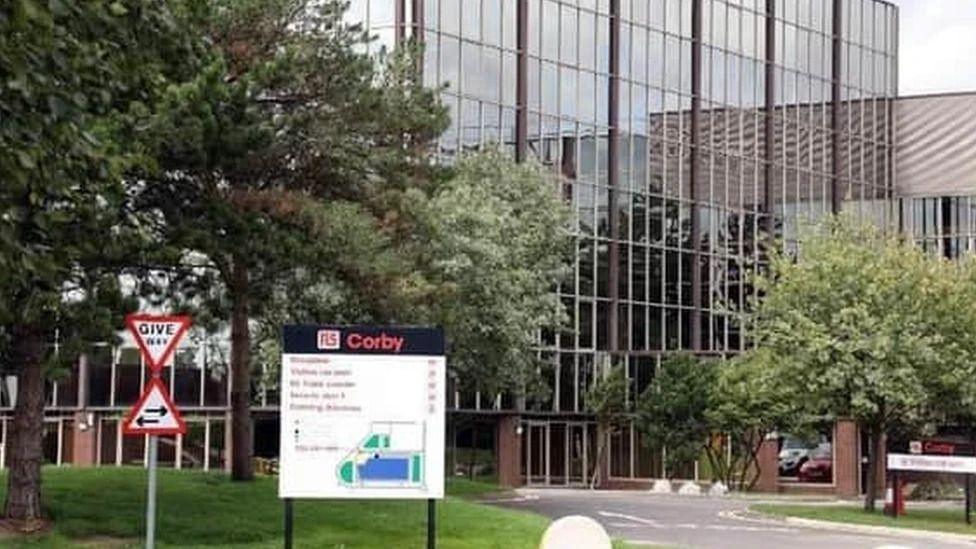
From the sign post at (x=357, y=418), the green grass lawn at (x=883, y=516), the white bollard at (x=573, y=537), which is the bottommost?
the green grass lawn at (x=883, y=516)

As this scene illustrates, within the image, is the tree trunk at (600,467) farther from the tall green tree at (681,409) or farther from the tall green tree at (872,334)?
the tall green tree at (872,334)

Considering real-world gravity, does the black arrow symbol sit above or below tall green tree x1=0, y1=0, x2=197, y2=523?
below

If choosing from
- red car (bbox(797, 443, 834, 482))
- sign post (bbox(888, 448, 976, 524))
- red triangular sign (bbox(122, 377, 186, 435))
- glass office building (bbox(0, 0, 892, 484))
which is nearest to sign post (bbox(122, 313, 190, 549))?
red triangular sign (bbox(122, 377, 186, 435))

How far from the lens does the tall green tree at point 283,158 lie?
19734 millimetres

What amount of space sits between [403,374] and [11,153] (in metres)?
10.1

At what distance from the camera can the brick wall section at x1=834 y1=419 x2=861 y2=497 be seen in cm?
5447

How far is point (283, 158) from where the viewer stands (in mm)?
21938

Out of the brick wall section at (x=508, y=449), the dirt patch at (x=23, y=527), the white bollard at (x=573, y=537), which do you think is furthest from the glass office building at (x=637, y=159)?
the white bollard at (x=573, y=537)

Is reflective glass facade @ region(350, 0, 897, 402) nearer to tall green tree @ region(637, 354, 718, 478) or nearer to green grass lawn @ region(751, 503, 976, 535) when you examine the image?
tall green tree @ region(637, 354, 718, 478)

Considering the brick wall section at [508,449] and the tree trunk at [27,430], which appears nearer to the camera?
the tree trunk at [27,430]

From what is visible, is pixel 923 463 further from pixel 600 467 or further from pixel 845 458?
pixel 600 467

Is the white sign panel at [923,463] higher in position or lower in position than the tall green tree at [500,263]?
lower

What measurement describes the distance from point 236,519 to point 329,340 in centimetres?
644

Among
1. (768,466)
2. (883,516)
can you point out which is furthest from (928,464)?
(768,466)
